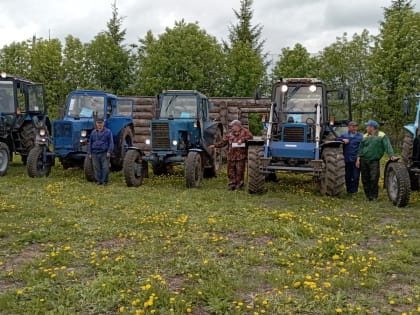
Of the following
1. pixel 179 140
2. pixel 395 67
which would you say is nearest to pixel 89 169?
pixel 179 140

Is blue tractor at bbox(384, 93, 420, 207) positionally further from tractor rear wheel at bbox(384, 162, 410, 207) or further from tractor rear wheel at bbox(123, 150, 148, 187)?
tractor rear wheel at bbox(123, 150, 148, 187)

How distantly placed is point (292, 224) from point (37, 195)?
18.0 feet

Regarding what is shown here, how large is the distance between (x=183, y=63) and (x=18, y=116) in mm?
13492

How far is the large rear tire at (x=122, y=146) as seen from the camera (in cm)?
1384

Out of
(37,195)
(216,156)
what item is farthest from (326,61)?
(37,195)

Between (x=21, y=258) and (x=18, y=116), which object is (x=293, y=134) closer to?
(x=21, y=258)

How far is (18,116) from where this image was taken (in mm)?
Answer: 13539

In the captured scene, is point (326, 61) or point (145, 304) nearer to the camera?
point (145, 304)

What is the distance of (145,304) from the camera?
4176mm

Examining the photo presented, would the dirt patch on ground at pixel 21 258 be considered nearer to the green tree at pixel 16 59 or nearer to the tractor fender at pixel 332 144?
the tractor fender at pixel 332 144

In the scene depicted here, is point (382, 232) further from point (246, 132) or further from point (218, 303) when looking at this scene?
point (246, 132)

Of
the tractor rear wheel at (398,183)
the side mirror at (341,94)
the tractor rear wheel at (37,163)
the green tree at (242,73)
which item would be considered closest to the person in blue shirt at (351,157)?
the side mirror at (341,94)

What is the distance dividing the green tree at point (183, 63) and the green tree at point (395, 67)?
872cm

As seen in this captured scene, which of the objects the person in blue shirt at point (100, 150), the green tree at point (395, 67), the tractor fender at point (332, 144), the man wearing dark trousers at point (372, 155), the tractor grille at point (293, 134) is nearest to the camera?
the man wearing dark trousers at point (372, 155)
